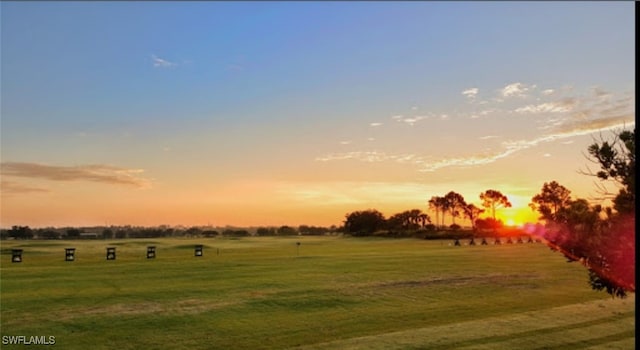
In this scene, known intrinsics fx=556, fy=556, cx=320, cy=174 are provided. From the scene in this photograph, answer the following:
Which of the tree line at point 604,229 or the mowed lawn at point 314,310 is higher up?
the tree line at point 604,229

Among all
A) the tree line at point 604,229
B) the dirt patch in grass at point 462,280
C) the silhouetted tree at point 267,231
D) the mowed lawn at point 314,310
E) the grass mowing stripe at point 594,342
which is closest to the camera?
the tree line at point 604,229

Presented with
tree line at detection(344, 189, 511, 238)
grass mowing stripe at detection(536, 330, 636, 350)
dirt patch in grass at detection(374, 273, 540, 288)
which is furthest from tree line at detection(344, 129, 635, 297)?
tree line at detection(344, 189, 511, 238)

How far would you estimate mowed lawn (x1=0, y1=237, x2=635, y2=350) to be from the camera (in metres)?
17.5

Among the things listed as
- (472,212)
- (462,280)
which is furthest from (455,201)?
(462,280)

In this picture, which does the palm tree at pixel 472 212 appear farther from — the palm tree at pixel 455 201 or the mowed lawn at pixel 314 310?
the mowed lawn at pixel 314 310

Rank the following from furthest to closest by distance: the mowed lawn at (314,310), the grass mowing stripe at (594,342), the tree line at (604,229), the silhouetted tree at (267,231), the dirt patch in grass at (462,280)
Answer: the silhouetted tree at (267,231) → the dirt patch in grass at (462,280) → the mowed lawn at (314,310) → the grass mowing stripe at (594,342) → the tree line at (604,229)

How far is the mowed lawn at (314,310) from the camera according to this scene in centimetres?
1748

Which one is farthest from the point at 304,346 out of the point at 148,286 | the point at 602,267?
the point at 148,286

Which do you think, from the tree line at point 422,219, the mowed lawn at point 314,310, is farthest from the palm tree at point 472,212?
the mowed lawn at point 314,310

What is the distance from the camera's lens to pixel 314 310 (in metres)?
22.8

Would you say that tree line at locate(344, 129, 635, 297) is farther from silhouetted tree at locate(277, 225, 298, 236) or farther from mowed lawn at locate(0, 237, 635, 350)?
silhouetted tree at locate(277, 225, 298, 236)

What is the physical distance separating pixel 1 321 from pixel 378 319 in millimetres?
13619

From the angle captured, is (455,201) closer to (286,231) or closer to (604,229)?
(286,231)

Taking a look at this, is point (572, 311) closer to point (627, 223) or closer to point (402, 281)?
point (402, 281)
